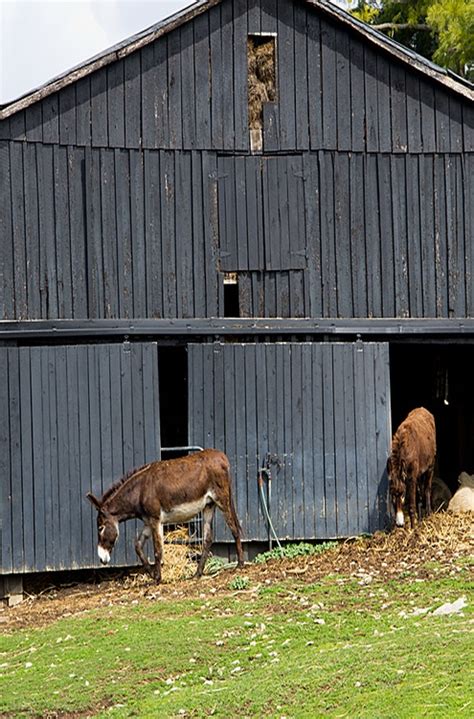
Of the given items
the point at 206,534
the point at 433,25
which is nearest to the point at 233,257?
the point at 206,534

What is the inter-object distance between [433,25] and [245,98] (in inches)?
611

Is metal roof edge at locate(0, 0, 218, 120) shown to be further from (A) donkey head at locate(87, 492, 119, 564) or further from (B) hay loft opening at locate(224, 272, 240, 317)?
(A) donkey head at locate(87, 492, 119, 564)

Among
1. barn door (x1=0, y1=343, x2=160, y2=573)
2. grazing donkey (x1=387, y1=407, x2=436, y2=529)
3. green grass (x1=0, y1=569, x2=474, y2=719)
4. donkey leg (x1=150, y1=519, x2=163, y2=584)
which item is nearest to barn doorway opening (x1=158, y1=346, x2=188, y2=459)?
barn door (x1=0, y1=343, x2=160, y2=573)

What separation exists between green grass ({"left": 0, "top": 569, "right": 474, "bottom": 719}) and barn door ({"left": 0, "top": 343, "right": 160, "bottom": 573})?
224cm

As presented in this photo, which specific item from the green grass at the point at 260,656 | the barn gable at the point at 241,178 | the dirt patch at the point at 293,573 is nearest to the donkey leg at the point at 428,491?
the dirt patch at the point at 293,573

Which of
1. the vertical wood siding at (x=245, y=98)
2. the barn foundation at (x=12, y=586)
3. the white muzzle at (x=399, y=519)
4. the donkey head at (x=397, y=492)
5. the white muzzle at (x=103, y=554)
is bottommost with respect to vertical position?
the barn foundation at (x=12, y=586)

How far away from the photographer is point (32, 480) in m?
18.8

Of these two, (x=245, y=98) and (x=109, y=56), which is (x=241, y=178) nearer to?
(x=245, y=98)

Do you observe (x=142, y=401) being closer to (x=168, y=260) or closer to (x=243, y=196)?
(x=168, y=260)

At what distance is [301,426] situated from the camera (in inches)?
781

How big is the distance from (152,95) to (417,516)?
733 cm

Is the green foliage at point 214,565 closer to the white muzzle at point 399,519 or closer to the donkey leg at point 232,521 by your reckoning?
the donkey leg at point 232,521

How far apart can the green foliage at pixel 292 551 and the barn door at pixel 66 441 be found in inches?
75.2

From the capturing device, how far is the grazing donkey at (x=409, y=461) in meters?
19.2
